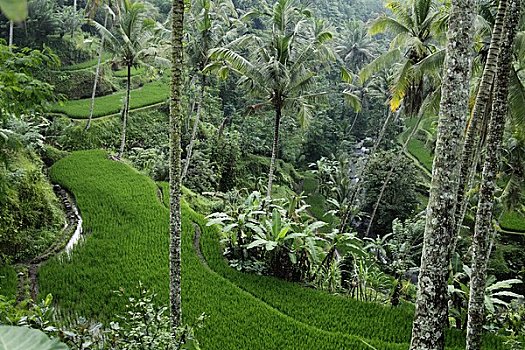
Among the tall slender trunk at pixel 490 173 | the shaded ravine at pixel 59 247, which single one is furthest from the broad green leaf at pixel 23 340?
the shaded ravine at pixel 59 247

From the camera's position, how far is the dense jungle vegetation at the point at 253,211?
3611 millimetres

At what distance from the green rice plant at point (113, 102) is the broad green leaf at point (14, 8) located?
56.6 ft

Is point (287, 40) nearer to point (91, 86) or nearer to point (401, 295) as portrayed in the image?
point (401, 295)

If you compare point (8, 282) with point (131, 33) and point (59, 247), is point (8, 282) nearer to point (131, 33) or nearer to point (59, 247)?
point (59, 247)

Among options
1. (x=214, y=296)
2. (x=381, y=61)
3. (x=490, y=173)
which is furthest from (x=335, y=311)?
(x=381, y=61)

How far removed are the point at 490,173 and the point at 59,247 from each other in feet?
22.7

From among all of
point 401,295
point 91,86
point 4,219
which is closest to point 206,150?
point 91,86

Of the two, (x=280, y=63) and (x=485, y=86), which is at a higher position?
(x=280, y=63)

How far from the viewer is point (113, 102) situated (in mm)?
19578

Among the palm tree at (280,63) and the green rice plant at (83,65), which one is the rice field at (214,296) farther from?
the green rice plant at (83,65)

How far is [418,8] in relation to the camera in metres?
10.2

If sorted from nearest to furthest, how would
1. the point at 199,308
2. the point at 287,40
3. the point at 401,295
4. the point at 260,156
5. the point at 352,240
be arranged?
the point at 199,308 < the point at 401,295 < the point at 352,240 < the point at 287,40 < the point at 260,156

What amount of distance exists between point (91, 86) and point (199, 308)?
15910mm

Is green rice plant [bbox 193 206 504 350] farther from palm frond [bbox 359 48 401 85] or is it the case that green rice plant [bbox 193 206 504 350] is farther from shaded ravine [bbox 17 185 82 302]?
palm frond [bbox 359 48 401 85]
